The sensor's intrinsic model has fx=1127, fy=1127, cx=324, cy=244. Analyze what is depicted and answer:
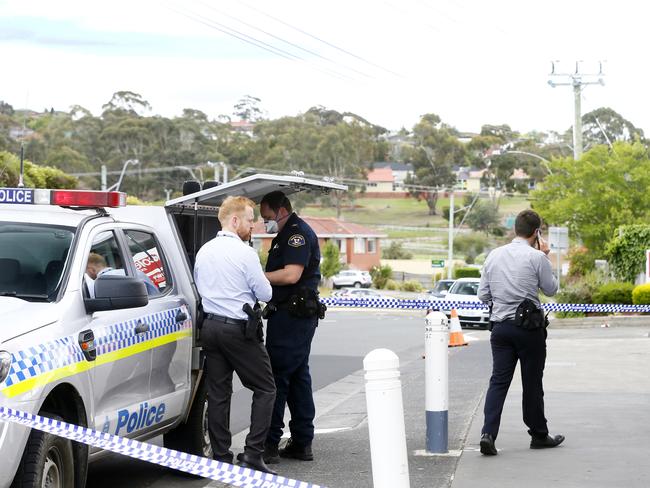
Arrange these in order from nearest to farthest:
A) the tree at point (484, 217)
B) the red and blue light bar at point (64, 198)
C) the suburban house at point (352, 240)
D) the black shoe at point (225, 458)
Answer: the red and blue light bar at point (64, 198) < the black shoe at point (225, 458) < the suburban house at point (352, 240) < the tree at point (484, 217)

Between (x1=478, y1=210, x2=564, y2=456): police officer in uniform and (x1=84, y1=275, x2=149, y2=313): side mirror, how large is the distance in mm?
3093

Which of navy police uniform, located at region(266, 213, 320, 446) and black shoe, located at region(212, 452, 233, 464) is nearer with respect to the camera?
black shoe, located at region(212, 452, 233, 464)

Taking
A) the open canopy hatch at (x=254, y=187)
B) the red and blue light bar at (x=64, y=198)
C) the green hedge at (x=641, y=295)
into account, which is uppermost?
the open canopy hatch at (x=254, y=187)

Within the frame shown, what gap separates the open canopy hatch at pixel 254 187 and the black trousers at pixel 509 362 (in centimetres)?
170

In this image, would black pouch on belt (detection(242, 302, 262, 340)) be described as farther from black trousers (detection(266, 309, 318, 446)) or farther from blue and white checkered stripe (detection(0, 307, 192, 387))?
black trousers (detection(266, 309, 318, 446))

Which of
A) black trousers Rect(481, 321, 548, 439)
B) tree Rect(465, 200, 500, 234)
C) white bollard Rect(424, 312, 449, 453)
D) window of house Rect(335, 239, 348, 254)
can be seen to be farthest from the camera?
tree Rect(465, 200, 500, 234)

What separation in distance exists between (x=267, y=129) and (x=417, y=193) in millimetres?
18219

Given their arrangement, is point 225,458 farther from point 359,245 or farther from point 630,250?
point 359,245

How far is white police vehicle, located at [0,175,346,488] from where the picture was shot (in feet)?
18.4

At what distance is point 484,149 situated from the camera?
10331 cm

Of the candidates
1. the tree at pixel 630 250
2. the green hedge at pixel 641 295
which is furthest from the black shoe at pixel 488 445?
the tree at pixel 630 250

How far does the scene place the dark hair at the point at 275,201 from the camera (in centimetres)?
836

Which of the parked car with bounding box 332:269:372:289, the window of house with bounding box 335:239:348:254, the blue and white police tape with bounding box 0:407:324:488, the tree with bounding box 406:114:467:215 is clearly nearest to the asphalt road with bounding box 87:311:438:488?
the blue and white police tape with bounding box 0:407:324:488

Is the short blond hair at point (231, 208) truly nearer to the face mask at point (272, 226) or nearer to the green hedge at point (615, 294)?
the face mask at point (272, 226)
